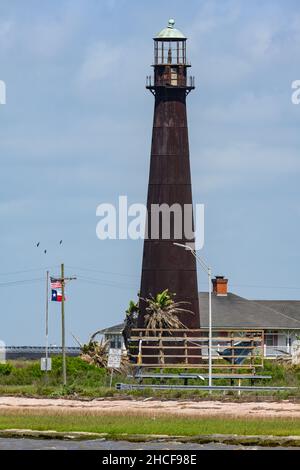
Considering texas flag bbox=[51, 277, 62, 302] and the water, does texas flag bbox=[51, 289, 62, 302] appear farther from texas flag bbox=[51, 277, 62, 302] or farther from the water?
the water

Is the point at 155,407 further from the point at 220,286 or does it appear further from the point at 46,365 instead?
the point at 220,286

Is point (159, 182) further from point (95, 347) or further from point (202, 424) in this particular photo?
point (202, 424)

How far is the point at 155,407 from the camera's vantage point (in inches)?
2387

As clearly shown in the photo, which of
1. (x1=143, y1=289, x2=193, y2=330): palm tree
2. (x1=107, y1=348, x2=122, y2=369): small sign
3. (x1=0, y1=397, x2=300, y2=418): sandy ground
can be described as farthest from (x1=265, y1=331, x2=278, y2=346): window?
(x1=0, y1=397, x2=300, y2=418): sandy ground

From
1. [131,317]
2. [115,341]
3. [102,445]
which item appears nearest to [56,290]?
[131,317]

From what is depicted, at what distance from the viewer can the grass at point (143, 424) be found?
49.2m

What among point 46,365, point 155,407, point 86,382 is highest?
point 46,365

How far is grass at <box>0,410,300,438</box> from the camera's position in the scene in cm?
4917

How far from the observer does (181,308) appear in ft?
311

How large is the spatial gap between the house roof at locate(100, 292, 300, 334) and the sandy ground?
1726 inches

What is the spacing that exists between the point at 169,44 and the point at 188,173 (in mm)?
7934

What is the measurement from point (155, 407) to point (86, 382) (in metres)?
15.9

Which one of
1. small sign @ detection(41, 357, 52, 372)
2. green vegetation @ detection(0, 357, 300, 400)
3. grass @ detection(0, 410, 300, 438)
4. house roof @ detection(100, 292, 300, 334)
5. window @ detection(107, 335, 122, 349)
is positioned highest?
house roof @ detection(100, 292, 300, 334)
